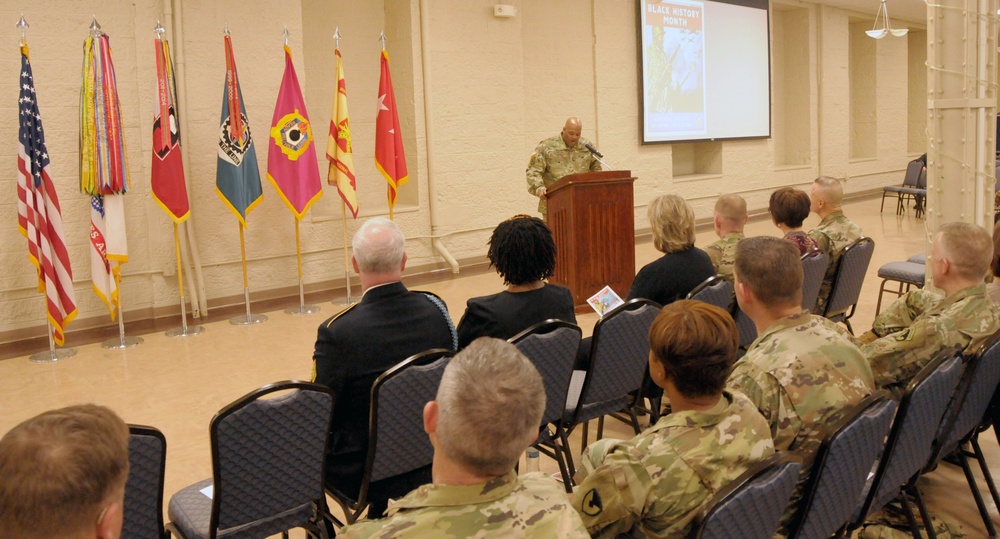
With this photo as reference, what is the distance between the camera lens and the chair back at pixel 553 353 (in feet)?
8.91

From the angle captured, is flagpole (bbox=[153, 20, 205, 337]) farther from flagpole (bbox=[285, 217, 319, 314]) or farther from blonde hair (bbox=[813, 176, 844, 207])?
blonde hair (bbox=[813, 176, 844, 207])

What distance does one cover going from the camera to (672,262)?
3.77m

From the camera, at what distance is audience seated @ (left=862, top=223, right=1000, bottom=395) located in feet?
9.07

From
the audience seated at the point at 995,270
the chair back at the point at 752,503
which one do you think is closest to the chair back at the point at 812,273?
the audience seated at the point at 995,270

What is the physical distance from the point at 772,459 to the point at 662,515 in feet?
0.81

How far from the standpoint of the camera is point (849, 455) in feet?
6.32

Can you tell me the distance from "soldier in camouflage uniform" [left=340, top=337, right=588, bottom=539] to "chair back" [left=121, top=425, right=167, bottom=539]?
0.76 m

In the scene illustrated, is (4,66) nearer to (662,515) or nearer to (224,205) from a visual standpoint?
(224,205)

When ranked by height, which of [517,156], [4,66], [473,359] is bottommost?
[473,359]

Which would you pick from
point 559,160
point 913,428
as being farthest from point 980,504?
point 559,160

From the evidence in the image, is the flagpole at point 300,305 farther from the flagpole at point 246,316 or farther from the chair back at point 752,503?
the chair back at point 752,503

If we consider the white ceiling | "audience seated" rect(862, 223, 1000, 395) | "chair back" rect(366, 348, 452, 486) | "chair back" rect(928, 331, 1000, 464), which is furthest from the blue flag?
the white ceiling

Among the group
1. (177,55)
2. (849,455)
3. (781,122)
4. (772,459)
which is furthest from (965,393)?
(781,122)

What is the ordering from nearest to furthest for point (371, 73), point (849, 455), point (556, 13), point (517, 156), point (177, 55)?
point (849, 455) → point (177, 55) → point (371, 73) → point (517, 156) → point (556, 13)
